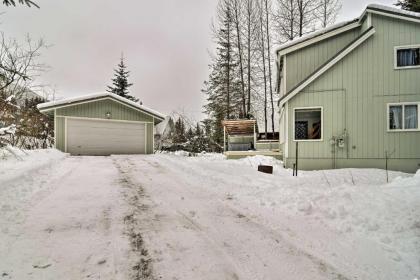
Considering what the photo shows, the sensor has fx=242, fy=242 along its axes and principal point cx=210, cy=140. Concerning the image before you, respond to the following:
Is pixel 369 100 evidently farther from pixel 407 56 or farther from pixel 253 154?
pixel 253 154

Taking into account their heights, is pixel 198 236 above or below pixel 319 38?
below

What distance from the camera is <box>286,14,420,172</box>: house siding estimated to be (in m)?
9.60

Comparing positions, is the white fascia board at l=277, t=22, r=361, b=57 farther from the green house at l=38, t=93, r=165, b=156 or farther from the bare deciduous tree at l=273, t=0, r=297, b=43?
the green house at l=38, t=93, r=165, b=156

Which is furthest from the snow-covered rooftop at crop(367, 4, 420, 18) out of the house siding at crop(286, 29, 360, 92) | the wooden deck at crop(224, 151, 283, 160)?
the wooden deck at crop(224, 151, 283, 160)

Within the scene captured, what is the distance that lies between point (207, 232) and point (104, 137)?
12.8 metres

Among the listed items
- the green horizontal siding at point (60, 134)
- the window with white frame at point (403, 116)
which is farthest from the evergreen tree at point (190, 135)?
the window with white frame at point (403, 116)

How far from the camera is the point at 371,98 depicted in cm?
988

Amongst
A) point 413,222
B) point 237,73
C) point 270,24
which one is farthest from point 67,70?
point 413,222

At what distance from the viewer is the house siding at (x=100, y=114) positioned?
1324 centimetres

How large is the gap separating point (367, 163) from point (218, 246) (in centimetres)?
931

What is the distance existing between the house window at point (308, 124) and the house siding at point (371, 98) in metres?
0.60

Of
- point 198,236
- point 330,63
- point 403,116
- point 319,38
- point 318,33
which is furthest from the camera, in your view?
point 319,38

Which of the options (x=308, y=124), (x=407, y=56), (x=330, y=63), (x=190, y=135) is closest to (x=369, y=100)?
(x=330, y=63)

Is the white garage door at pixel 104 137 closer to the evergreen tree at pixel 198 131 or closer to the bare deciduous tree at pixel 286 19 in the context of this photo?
the evergreen tree at pixel 198 131
